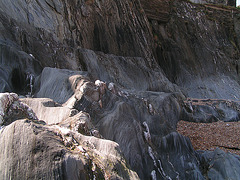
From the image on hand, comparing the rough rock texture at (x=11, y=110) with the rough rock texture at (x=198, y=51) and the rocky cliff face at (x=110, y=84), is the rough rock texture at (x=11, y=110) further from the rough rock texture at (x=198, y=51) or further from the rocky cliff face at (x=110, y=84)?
the rough rock texture at (x=198, y=51)

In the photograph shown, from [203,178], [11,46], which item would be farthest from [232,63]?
[11,46]

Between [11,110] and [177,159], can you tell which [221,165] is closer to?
[177,159]

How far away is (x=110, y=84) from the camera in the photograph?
6605 millimetres

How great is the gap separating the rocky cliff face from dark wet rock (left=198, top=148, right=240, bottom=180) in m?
0.03

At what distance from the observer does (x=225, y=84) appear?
63.6 ft

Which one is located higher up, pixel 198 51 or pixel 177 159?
pixel 198 51

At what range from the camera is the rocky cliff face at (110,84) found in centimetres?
271

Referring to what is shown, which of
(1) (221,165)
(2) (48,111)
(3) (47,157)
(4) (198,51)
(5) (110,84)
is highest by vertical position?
(3) (47,157)

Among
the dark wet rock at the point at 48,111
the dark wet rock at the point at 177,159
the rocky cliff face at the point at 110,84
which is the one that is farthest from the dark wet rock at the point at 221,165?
the dark wet rock at the point at 48,111

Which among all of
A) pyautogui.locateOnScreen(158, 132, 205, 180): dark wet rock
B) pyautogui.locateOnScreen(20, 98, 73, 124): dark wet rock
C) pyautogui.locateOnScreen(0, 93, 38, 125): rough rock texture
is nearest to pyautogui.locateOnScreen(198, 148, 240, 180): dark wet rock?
pyautogui.locateOnScreen(158, 132, 205, 180): dark wet rock

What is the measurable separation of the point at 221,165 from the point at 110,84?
3628 millimetres

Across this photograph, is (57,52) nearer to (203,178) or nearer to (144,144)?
(144,144)

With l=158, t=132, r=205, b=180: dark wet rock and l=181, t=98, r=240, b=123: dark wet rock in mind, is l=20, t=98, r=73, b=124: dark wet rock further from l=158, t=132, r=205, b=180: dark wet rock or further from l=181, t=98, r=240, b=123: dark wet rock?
l=181, t=98, r=240, b=123: dark wet rock

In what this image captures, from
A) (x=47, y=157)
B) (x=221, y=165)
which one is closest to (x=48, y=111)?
(x=47, y=157)
